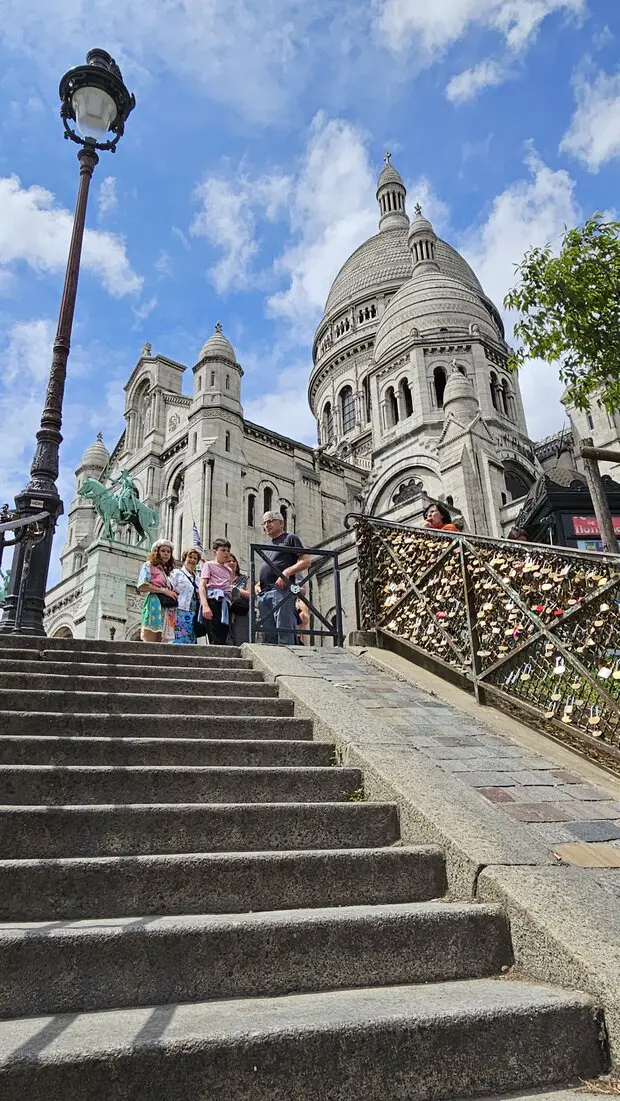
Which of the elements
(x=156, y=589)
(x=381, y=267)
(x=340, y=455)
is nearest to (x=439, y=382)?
(x=340, y=455)

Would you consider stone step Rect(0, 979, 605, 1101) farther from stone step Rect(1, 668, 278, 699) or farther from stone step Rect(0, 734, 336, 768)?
stone step Rect(1, 668, 278, 699)

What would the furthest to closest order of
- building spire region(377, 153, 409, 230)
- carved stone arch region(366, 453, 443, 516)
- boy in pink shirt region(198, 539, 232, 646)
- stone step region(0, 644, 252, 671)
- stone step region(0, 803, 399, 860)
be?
1. building spire region(377, 153, 409, 230)
2. carved stone arch region(366, 453, 443, 516)
3. boy in pink shirt region(198, 539, 232, 646)
4. stone step region(0, 644, 252, 671)
5. stone step region(0, 803, 399, 860)

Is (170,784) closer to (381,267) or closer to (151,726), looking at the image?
(151,726)

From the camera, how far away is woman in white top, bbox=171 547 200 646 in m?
8.38

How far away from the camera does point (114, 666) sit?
5.66 metres

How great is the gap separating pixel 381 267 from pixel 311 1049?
57.3 m

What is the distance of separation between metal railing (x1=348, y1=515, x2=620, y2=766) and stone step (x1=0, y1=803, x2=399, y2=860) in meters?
1.99

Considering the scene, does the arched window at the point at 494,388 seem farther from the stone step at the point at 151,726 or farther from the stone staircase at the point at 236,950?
the stone staircase at the point at 236,950

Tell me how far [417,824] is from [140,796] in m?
1.44

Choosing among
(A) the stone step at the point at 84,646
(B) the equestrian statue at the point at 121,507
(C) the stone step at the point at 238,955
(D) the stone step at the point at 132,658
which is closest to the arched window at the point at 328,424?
(B) the equestrian statue at the point at 121,507

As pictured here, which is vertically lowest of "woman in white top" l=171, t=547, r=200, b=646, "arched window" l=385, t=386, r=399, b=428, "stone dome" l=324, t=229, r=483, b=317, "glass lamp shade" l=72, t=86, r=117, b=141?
"woman in white top" l=171, t=547, r=200, b=646

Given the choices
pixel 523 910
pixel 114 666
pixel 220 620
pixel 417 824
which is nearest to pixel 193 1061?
pixel 523 910

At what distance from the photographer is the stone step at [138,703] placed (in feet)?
14.9

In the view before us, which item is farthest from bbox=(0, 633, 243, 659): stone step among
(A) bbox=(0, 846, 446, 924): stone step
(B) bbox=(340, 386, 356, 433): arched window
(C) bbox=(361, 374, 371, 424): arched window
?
(B) bbox=(340, 386, 356, 433): arched window
